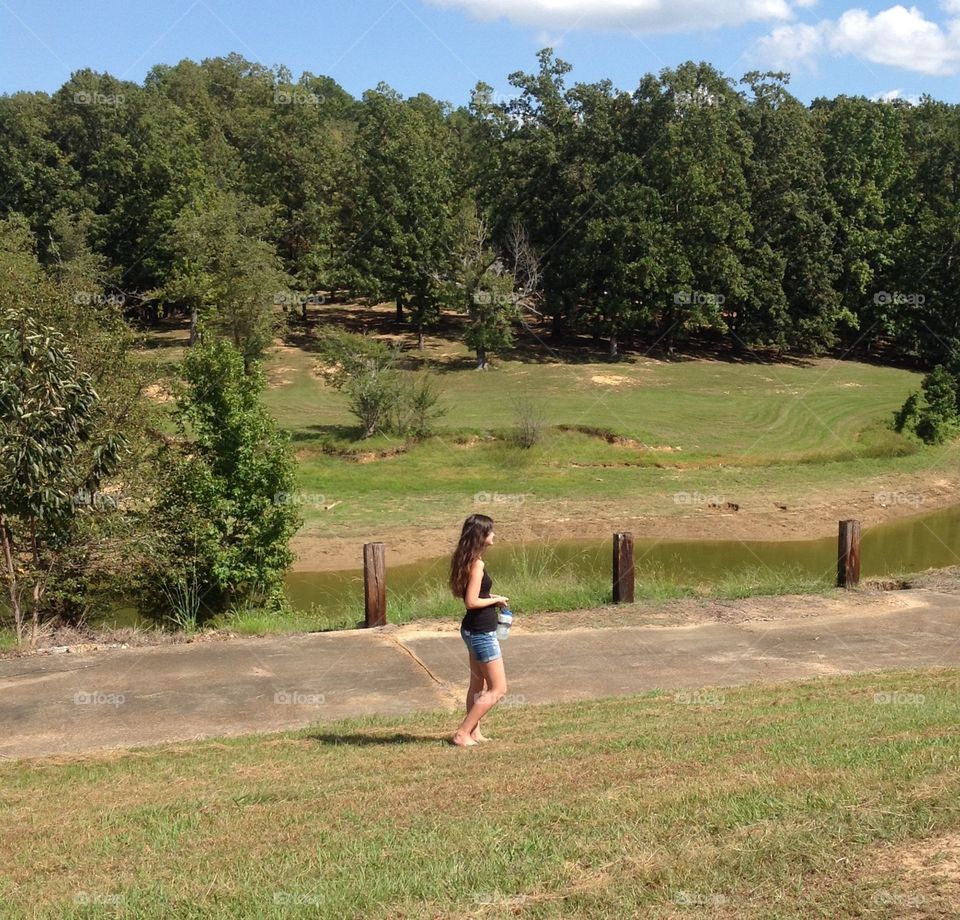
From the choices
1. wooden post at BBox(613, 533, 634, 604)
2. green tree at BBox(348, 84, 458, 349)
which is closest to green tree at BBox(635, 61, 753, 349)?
green tree at BBox(348, 84, 458, 349)

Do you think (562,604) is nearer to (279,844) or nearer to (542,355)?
(279,844)

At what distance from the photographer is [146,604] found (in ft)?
60.0

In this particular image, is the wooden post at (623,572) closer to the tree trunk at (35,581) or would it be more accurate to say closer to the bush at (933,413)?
the tree trunk at (35,581)

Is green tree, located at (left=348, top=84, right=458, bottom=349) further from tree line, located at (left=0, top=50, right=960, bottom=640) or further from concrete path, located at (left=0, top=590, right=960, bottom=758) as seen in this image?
concrete path, located at (left=0, top=590, right=960, bottom=758)

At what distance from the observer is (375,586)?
1412cm

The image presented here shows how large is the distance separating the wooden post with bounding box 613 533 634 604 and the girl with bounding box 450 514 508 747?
6.77 meters

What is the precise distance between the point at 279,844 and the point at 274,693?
456 cm

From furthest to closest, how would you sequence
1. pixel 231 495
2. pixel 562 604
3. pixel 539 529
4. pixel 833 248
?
1. pixel 833 248
2. pixel 539 529
3. pixel 231 495
4. pixel 562 604

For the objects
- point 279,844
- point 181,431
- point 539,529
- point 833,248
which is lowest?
point 539,529

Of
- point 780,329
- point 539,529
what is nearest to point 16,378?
point 539,529

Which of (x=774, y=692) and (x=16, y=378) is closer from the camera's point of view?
(x=774, y=692)

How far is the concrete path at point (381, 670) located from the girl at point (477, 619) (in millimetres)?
1516

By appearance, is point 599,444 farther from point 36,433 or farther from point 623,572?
point 36,433

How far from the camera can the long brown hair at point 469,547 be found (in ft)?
27.2
